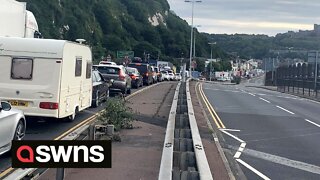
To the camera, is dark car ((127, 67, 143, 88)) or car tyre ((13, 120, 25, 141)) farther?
dark car ((127, 67, 143, 88))

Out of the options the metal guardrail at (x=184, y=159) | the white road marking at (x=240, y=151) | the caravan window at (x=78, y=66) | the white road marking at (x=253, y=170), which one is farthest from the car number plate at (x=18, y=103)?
the white road marking at (x=253, y=170)

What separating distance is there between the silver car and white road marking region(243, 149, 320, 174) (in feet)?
16.8

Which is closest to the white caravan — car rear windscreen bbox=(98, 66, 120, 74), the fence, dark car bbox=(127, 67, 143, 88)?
car rear windscreen bbox=(98, 66, 120, 74)

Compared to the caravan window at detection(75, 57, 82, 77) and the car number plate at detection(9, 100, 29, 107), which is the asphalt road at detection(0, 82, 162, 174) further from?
the caravan window at detection(75, 57, 82, 77)

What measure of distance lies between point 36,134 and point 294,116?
13508 millimetres

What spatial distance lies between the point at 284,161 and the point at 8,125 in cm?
568

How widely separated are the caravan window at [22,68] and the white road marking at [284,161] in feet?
19.1

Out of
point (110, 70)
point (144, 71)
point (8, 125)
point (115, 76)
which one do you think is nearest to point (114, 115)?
point (8, 125)

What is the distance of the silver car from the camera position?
11.0 meters

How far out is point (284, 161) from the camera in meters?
12.8

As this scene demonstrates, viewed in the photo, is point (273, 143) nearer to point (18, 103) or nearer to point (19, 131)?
point (18, 103)

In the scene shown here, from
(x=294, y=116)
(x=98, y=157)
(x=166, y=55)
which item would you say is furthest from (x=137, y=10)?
(x=98, y=157)

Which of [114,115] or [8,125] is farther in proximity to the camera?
[114,115]

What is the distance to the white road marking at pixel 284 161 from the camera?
12.0 metres
